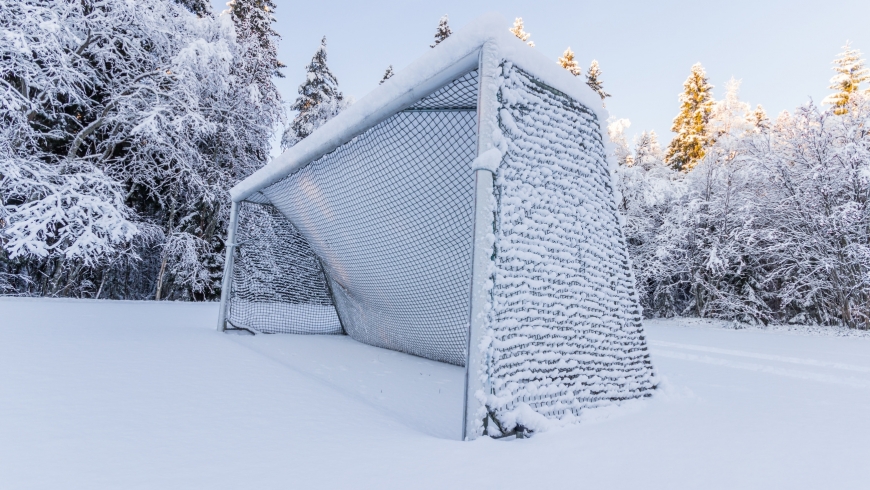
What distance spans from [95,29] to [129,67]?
66 cm

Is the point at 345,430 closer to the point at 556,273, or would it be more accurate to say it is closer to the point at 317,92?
the point at 556,273

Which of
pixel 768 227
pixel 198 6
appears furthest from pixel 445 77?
pixel 198 6

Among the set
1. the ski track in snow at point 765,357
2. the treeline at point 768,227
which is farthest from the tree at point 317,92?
the ski track in snow at point 765,357

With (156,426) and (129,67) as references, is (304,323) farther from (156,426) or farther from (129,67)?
(129,67)

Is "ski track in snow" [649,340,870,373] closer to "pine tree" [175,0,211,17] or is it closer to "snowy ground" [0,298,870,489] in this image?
"snowy ground" [0,298,870,489]

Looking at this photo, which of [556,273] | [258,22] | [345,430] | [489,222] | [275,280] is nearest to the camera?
[345,430]

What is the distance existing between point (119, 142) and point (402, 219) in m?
6.97

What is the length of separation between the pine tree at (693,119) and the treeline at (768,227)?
26.0 feet

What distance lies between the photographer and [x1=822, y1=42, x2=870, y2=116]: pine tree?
567 inches

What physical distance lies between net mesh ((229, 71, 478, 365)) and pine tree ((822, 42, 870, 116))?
61.3 ft

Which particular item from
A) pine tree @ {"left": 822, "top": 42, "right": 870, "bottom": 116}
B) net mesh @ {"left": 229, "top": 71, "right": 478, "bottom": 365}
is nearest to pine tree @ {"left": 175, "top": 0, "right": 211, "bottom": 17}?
net mesh @ {"left": 229, "top": 71, "right": 478, "bottom": 365}

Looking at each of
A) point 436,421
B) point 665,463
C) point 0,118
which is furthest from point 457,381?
point 0,118

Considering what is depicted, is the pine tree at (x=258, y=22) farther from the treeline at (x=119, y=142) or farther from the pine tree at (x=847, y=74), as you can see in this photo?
the pine tree at (x=847, y=74)

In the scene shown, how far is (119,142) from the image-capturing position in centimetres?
708
